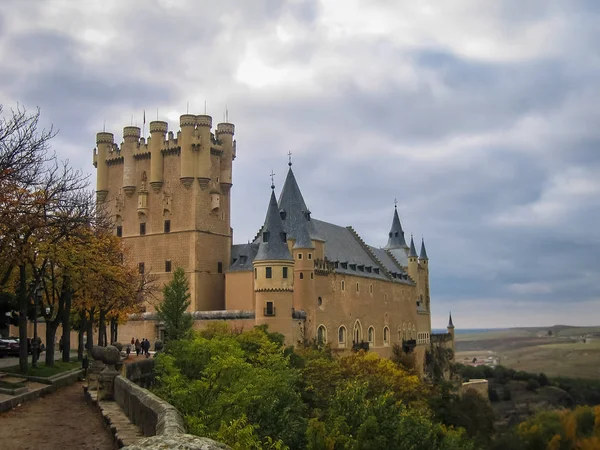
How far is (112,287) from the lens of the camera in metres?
34.0

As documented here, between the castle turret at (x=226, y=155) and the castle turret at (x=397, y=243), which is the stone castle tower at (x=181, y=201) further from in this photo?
the castle turret at (x=397, y=243)

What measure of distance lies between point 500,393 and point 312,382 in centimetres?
8083

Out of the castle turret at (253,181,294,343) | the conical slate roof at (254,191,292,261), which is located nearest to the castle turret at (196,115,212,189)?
the conical slate roof at (254,191,292,261)

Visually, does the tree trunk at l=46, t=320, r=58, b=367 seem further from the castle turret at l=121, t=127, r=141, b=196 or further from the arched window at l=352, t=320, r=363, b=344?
the arched window at l=352, t=320, r=363, b=344

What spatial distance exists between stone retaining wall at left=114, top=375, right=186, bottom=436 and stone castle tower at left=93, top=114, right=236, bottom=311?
41104mm

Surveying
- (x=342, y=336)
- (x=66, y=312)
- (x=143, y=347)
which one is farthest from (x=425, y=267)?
(x=66, y=312)

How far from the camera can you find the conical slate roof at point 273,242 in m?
53.8

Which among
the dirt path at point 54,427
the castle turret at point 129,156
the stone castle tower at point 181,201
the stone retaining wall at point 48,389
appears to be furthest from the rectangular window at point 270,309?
the dirt path at point 54,427

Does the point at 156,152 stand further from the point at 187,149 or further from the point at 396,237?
the point at 396,237

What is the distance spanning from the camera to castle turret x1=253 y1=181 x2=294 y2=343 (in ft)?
173

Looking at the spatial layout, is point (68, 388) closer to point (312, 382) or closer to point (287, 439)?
point (287, 439)

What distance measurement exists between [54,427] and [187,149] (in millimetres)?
44848


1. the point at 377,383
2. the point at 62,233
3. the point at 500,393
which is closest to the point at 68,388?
the point at 62,233

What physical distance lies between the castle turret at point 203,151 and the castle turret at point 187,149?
0.48 m
